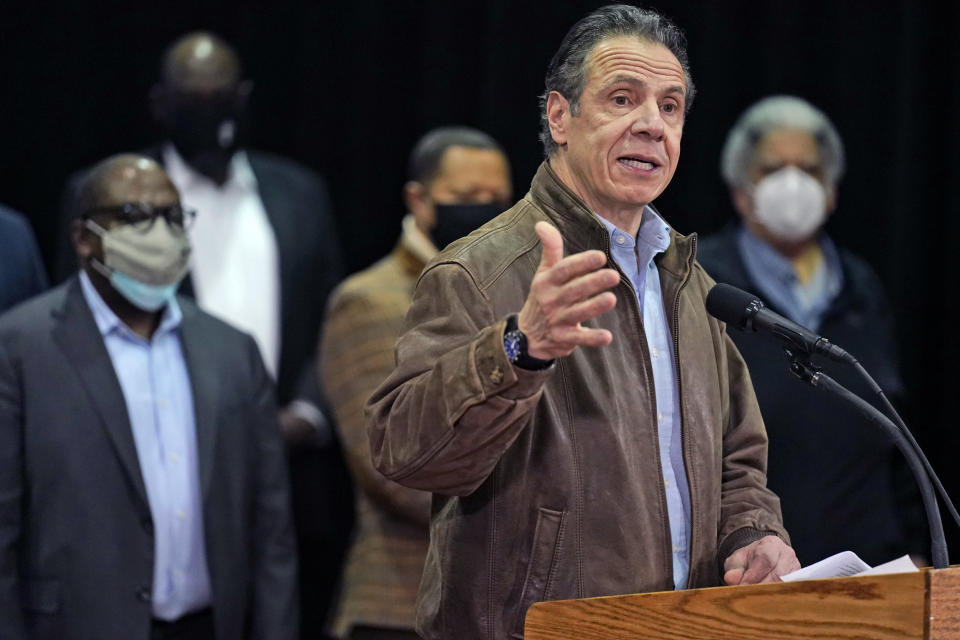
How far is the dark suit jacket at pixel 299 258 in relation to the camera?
14.6ft

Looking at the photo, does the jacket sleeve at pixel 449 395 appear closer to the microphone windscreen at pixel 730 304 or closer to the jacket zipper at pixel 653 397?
the jacket zipper at pixel 653 397

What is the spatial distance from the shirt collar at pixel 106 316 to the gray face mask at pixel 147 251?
7cm

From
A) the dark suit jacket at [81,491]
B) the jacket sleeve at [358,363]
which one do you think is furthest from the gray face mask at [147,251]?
the jacket sleeve at [358,363]

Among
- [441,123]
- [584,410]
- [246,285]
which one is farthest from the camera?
[441,123]

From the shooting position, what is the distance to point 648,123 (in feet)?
7.48

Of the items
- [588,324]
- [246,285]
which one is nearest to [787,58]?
[246,285]

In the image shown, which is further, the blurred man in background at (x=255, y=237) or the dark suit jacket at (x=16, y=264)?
the blurred man in background at (x=255, y=237)

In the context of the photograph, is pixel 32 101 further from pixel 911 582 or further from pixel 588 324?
pixel 911 582

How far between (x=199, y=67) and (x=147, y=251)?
1.05 metres

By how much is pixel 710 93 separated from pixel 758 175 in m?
0.61

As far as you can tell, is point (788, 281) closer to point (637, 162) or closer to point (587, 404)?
point (637, 162)

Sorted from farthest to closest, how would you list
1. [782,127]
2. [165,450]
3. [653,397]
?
[782,127], [165,450], [653,397]

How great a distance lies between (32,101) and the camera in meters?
4.86

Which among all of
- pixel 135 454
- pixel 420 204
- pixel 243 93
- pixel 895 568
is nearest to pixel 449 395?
pixel 895 568
